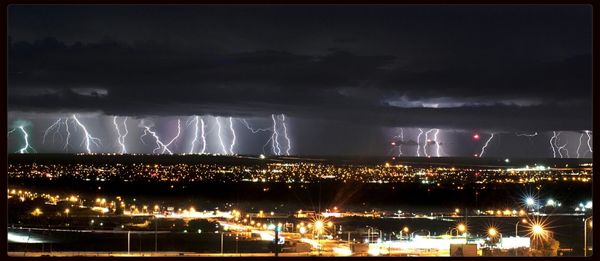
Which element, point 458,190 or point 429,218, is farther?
point 458,190

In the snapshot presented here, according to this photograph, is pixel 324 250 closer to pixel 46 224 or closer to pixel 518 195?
pixel 46 224

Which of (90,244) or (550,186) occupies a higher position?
(550,186)

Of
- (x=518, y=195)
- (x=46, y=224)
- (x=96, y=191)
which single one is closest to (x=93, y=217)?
(x=46, y=224)

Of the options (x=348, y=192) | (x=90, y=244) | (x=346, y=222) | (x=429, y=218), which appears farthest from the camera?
(x=348, y=192)

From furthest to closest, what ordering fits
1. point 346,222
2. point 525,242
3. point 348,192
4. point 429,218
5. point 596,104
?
point 348,192
point 429,218
point 346,222
point 525,242
point 596,104

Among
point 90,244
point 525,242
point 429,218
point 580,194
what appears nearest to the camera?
point 525,242

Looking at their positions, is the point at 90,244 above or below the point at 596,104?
below

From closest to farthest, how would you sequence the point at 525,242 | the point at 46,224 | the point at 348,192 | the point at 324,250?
the point at 324,250 → the point at 525,242 → the point at 46,224 → the point at 348,192

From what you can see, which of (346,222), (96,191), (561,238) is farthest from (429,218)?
(96,191)

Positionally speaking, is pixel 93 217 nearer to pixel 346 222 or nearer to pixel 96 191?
pixel 346 222
